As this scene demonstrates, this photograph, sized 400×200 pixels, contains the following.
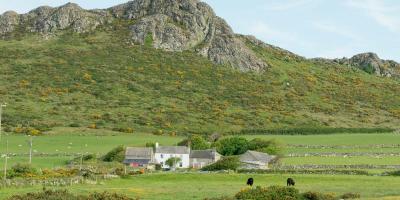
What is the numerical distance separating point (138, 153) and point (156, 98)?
2690 inches

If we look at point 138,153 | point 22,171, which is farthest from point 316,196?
point 138,153

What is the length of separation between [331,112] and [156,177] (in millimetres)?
104235

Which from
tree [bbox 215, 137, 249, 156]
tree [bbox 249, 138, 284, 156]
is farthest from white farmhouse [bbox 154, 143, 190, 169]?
tree [bbox 249, 138, 284, 156]

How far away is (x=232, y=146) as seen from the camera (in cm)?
11350

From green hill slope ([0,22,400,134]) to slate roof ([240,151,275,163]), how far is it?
143ft

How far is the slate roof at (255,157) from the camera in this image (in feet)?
321

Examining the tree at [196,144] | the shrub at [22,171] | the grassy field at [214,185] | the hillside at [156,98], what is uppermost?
the hillside at [156,98]

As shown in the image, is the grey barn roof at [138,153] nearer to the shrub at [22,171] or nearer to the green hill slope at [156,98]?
the shrub at [22,171]

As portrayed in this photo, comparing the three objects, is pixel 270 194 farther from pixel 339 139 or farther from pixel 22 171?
pixel 339 139

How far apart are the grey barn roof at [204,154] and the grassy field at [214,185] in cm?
2660

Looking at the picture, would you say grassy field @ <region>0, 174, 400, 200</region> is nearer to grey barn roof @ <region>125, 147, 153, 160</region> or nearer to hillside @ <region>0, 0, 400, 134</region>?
grey barn roof @ <region>125, 147, 153, 160</region>

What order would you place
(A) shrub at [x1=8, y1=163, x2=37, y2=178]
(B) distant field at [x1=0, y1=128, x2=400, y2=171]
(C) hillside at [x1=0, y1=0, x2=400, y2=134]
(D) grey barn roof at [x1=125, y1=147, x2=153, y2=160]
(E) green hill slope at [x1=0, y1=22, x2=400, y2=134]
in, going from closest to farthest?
(A) shrub at [x1=8, y1=163, x2=37, y2=178] < (B) distant field at [x1=0, y1=128, x2=400, y2=171] < (D) grey barn roof at [x1=125, y1=147, x2=153, y2=160] < (C) hillside at [x1=0, y1=0, x2=400, y2=134] < (E) green hill slope at [x1=0, y1=22, x2=400, y2=134]

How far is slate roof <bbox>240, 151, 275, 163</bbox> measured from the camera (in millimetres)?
97875

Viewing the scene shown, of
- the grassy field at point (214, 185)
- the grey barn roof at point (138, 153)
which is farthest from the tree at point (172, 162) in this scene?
the grassy field at point (214, 185)
